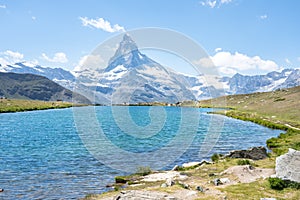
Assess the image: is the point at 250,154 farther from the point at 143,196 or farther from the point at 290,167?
the point at 143,196

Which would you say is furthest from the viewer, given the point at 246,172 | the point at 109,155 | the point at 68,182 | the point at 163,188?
the point at 109,155

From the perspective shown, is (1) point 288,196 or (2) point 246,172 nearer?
(1) point 288,196

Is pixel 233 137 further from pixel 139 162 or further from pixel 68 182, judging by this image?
pixel 68 182

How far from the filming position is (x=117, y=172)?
149 feet

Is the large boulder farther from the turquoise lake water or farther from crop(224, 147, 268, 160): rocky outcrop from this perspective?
the turquoise lake water

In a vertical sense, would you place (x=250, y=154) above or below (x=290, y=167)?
below

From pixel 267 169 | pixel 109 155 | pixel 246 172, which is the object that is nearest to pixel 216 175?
pixel 246 172

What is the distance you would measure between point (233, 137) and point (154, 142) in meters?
25.6

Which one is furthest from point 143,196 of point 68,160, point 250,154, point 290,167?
point 68,160

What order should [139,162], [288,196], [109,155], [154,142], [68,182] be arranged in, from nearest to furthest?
[288,196] < [68,182] < [139,162] < [109,155] < [154,142]

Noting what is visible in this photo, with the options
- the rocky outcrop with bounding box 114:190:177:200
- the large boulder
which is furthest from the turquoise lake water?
the large boulder

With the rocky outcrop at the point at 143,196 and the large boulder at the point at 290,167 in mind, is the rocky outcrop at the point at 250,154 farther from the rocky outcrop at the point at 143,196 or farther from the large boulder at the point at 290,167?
the rocky outcrop at the point at 143,196

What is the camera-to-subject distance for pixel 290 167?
92.0 feet

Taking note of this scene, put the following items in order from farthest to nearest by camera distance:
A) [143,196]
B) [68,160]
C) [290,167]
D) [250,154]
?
[68,160] → [250,154] → [290,167] → [143,196]
